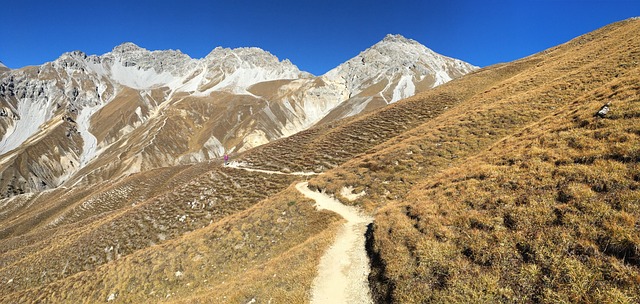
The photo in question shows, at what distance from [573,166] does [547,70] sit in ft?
118

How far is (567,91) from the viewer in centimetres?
2794

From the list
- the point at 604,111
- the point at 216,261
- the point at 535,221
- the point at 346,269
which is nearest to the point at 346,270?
the point at 346,269

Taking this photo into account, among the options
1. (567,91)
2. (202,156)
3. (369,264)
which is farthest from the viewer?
(202,156)

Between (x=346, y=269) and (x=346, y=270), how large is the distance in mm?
88

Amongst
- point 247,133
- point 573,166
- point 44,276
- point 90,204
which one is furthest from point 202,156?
point 573,166

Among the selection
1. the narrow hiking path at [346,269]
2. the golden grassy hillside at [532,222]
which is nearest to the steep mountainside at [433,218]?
the golden grassy hillside at [532,222]

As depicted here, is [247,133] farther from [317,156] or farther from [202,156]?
[317,156]

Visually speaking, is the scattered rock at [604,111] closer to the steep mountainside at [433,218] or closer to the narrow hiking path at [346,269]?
the steep mountainside at [433,218]

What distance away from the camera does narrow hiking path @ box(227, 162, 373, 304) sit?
12375 mm

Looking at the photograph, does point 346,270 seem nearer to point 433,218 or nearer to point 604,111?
point 433,218

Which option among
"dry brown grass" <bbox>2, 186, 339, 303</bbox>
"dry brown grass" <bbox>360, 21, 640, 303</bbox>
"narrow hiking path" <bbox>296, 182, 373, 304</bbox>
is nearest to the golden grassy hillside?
"dry brown grass" <bbox>360, 21, 640, 303</bbox>

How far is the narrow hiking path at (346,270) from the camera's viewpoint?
40.6 feet

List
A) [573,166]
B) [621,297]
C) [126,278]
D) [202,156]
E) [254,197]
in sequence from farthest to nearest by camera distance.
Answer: [202,156] < [254,197] < [126,278] < [573,166] < [621,297]

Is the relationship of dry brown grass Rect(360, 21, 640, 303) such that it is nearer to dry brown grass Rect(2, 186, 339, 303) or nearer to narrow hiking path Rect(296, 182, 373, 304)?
narrow hiking path Rect(296, 182, 373, 304)
